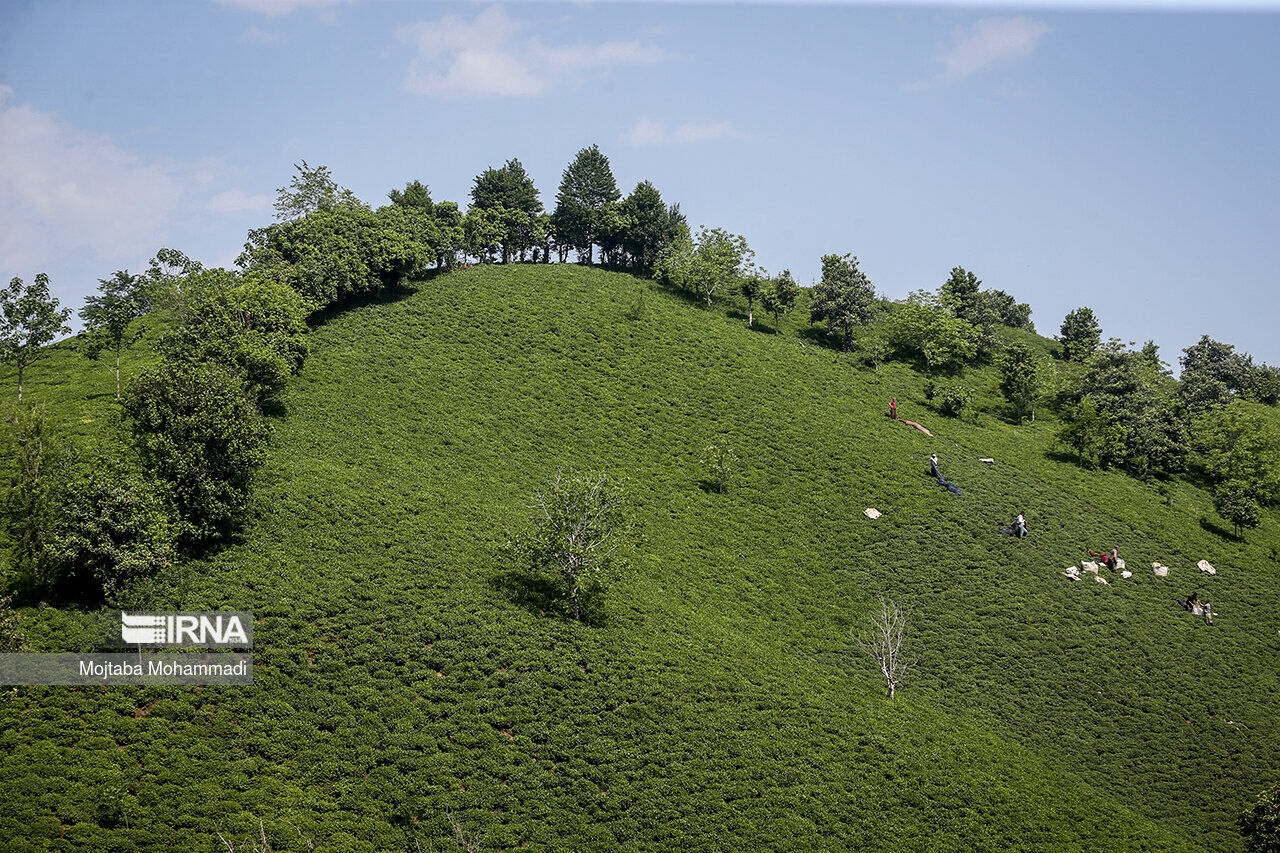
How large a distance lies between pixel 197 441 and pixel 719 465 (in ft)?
106

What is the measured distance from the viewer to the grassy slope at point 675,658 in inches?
977

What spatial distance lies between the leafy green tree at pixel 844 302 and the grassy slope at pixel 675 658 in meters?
19.5

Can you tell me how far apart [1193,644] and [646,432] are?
37.9 m

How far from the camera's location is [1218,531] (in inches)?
2167

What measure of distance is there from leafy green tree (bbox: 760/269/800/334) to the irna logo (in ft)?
204

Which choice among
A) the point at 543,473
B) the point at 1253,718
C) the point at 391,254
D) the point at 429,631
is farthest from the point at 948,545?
the point at 391,254

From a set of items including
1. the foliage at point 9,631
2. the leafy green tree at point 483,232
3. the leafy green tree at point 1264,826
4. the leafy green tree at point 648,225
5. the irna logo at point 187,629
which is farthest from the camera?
the leafy green tree at point 648,225

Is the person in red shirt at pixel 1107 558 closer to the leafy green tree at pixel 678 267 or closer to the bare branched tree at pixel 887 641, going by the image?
the bare branched tree at pixel 887 641

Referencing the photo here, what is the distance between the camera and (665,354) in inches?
2704

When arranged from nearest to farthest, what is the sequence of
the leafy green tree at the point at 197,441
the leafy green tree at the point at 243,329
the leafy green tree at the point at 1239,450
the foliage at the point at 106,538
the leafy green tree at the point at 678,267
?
the foliage at the point at 106,538 < the leafy green tree at the point at 197,441 < the leafy green tree at the point at 243,329 < the leafy green tree at the point at 1239,450 < the leafy green tree at the point at 678,267

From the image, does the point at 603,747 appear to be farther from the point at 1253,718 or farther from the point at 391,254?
the point at 391,254

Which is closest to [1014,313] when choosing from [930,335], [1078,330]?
[1078,330]

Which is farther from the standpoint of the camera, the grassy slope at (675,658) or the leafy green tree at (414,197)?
the leafy green tree at (414,197)

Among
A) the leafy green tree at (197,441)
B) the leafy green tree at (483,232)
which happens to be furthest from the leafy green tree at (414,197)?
the leafy green tree at (197,441)
